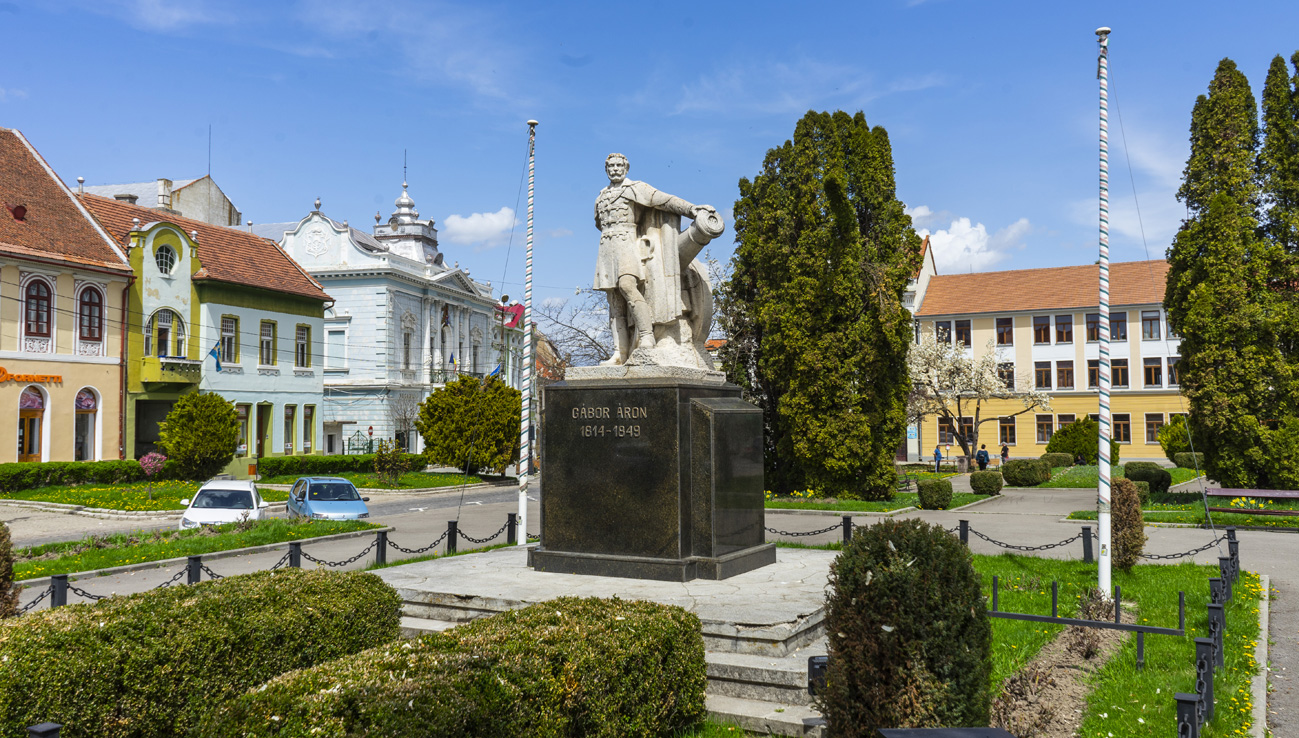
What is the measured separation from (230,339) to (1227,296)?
37.8m

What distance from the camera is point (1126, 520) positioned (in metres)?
11.8

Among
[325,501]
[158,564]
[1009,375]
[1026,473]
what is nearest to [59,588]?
[158,564]

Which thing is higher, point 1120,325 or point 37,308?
point 1120,325

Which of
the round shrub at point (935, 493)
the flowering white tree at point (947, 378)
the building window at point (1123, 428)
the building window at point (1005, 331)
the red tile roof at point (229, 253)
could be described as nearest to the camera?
the round shrub at point (935, 493)

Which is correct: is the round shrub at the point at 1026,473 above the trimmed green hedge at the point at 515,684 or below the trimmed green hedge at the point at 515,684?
below

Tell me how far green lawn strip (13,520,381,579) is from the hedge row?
1592 cm

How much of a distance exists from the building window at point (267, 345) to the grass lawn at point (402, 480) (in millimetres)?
7026

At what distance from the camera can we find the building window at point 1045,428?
181 ft

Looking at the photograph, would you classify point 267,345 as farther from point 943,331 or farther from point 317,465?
point 943,331

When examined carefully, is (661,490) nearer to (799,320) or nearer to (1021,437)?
(799,320)

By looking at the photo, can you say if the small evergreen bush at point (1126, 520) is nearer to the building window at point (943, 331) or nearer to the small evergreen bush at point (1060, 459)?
the small evergreen bush at point (1060, 459)

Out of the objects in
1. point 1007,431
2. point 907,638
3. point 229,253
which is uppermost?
point 229,253

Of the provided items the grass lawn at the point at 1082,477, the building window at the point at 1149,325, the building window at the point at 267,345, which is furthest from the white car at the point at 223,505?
the building window at the point at 1149,325

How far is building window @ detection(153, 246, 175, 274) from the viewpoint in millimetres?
36406
